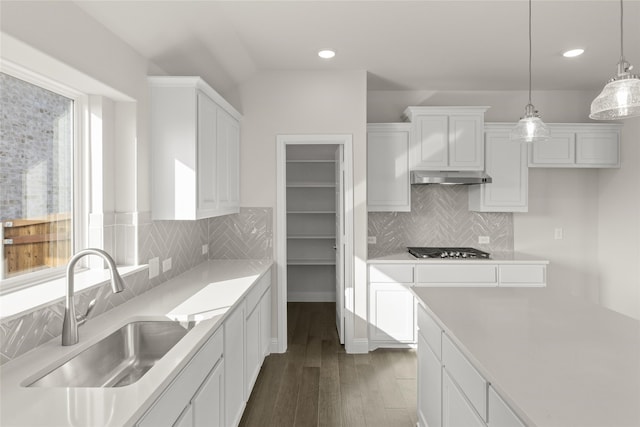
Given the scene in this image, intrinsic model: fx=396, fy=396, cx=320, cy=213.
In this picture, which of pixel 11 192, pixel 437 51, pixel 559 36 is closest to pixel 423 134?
pixel 437 51

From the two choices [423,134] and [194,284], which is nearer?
[194,284]

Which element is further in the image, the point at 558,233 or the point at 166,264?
the point at 558,233

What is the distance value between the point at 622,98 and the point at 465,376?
1.26 m

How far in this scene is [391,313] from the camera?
384 cm

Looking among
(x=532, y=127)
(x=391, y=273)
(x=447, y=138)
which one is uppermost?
(x=447, y=138)

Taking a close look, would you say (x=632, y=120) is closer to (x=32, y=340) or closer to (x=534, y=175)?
(x=534, y=175)

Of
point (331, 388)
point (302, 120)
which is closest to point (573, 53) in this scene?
point (302, 120)

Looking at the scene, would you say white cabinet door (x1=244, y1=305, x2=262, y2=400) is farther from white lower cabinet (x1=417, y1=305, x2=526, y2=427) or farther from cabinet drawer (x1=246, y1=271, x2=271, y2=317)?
white lower cabinet (x1=417, y1=305, x2=526, y2=427)

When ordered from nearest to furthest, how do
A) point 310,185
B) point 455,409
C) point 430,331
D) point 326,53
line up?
point 455,409
point 430,331
point 326,53
point 310,185

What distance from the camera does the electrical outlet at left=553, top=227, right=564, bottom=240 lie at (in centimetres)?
449

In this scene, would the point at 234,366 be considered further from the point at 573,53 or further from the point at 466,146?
the point at 573,53

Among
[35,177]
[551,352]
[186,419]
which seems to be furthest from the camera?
[35,177]

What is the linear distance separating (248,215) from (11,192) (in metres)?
2.15

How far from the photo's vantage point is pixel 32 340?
1.60 metres
